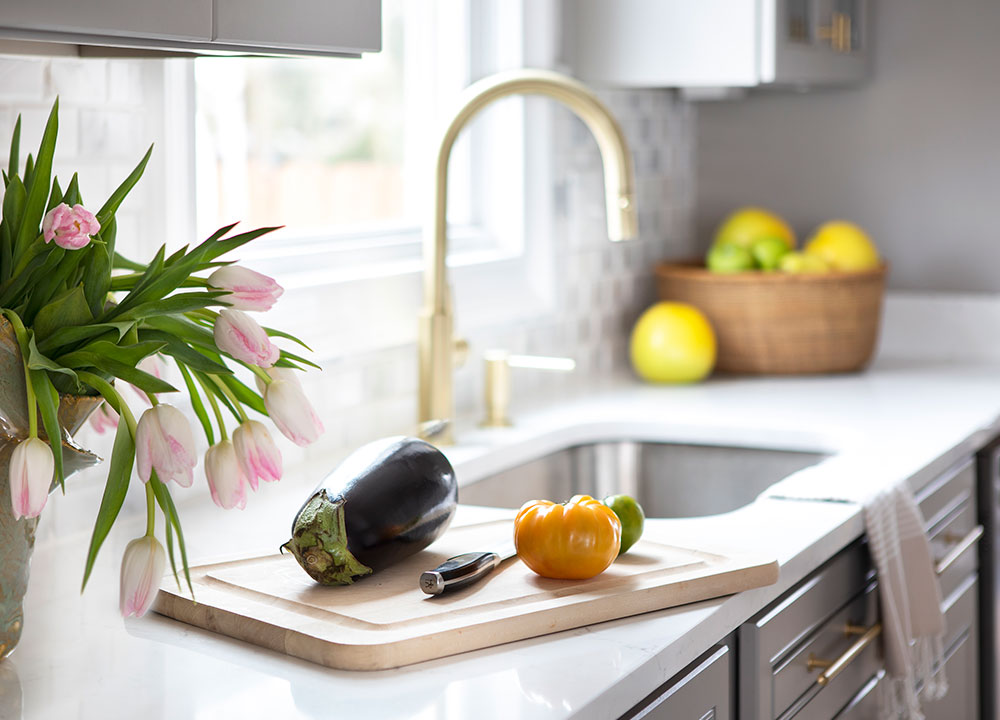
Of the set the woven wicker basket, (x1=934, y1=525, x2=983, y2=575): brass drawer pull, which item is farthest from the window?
(x1=934, y1=525, x2=983, y2=575): brass drawer pull

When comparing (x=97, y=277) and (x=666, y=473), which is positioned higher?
(x=97, y=277)

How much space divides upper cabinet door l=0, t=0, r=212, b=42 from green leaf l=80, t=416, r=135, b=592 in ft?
0.94

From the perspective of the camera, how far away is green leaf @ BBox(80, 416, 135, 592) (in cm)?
86

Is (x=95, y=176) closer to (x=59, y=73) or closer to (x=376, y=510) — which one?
(x=59, y=73)

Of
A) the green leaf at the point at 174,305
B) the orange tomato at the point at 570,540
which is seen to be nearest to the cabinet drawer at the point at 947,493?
the orange tomato at the point at 570,540

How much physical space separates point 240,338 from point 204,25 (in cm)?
27

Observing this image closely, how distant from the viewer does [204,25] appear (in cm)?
100

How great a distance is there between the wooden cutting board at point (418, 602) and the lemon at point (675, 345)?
1123 millimetres

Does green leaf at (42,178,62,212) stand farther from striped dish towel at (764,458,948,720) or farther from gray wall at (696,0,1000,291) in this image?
gray wall at (696,0,1000,291)

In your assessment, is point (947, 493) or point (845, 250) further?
point (845, 250)

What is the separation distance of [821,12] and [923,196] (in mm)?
507

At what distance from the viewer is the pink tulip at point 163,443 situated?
2.91 feet

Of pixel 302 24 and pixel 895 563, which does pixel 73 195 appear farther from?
pixel 895 563

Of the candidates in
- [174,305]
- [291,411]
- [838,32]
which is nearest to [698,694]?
[291,411]
